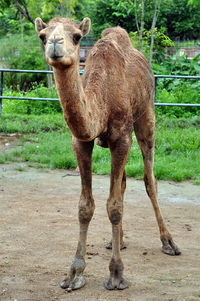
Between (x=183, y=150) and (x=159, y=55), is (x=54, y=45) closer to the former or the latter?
(x=183, y=150)

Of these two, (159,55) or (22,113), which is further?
(159,55)

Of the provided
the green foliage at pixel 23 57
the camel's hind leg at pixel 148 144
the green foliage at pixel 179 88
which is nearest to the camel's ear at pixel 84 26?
the camel's hind leg at pixel 148 144

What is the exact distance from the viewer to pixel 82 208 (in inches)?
176

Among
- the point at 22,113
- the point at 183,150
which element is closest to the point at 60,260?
the point at 183,150

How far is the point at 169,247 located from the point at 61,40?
2.96 m

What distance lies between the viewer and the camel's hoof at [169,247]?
5.22m

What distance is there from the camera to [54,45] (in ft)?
10.2

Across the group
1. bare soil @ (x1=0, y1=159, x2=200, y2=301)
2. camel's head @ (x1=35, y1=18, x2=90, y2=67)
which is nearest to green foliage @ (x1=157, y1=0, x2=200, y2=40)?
bare soil @ (x1=0, y1=159, x2=200, y2=301)

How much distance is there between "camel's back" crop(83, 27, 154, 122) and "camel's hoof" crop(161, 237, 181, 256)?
4.79 ft

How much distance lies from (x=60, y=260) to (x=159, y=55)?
1485 centimetres

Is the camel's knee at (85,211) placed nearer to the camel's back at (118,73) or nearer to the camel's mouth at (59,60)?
the camel's back at (118,73)

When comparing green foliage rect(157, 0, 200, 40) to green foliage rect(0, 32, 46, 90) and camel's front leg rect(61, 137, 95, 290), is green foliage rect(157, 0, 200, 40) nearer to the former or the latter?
green foliage rect(0, 32, 46, 90)

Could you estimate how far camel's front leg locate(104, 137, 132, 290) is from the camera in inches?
168

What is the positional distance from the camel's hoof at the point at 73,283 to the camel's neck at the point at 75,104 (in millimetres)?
1326
